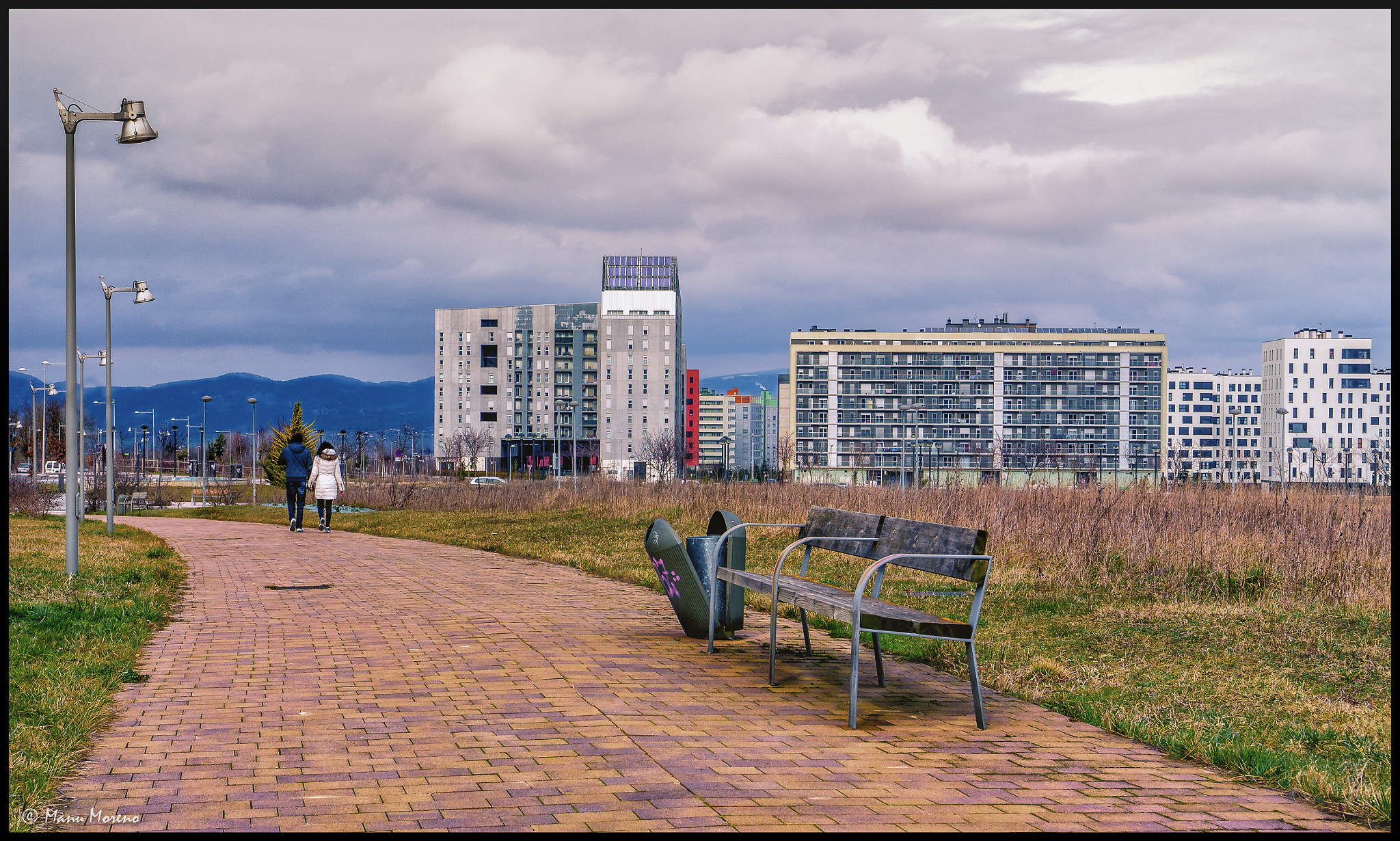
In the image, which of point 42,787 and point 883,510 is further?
point 883,510

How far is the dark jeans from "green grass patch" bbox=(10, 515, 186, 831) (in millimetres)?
4827

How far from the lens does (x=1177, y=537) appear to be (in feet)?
42.4

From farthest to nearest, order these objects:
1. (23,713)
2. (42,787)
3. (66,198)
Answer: (66,198)
(23,713)
(42,787)

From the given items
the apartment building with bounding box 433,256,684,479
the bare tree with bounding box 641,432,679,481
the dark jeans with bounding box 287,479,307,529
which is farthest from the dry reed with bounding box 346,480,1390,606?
the apartment building with bounding box 433,256,684,479

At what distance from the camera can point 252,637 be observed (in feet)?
26.1

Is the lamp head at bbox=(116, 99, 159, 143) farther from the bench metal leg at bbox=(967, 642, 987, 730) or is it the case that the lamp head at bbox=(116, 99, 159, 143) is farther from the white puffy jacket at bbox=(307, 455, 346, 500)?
the bench metal leg at bbox=(967, 642, 987, 730)

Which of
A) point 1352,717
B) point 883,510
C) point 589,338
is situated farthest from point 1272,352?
point 1352,717

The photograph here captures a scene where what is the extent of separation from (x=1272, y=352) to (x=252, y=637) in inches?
7019

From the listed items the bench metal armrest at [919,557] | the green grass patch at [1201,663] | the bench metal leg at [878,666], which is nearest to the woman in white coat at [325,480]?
the green grass patch at [1201,663]

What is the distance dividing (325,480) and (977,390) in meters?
127

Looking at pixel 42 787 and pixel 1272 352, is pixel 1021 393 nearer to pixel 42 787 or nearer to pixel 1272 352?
pixel 1272 352

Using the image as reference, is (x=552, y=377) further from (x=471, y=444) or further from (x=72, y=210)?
(x=72, y=210)

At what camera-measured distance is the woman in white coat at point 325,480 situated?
774 inches

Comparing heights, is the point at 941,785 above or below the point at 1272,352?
below
